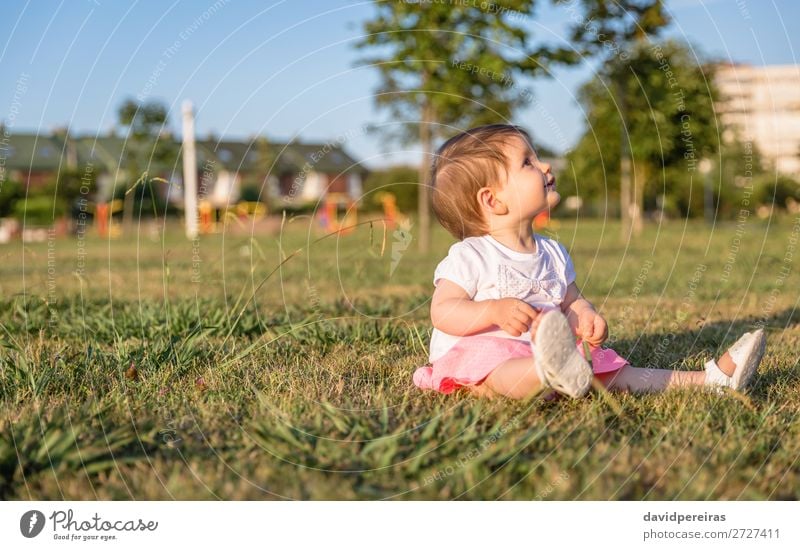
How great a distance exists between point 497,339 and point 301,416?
68cm

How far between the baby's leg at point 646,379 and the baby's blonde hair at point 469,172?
631 millimetres

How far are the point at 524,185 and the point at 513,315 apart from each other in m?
0.49

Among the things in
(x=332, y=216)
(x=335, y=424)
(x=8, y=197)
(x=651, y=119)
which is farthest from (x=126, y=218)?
(x=335, y=424)

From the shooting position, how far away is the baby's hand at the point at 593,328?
275cm

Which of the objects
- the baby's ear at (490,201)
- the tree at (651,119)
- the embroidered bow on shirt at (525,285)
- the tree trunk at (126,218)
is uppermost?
the tree at (651,119)

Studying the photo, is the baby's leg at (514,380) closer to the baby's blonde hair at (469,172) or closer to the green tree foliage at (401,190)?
the baby's blonde hair at (469,172)

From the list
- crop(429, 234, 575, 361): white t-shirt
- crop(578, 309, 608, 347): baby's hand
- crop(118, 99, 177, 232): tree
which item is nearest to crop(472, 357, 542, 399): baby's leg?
crop(429, 234, 575, 361): white t-shirt

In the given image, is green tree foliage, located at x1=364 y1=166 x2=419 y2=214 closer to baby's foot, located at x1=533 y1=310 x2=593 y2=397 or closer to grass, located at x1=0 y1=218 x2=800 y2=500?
grass, located at x1=0 y1=218 x2=800 y2=500

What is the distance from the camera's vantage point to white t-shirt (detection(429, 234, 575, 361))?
282 cm

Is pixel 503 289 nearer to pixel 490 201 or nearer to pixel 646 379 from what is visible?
pixel 490 201

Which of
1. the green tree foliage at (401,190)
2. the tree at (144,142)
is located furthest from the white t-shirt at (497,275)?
the green tree foliage at (401,190)

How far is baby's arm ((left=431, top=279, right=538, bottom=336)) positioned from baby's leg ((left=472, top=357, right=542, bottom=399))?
0.09 m

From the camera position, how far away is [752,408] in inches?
100
